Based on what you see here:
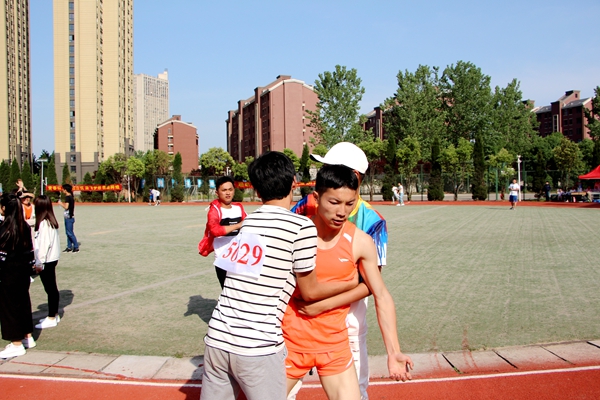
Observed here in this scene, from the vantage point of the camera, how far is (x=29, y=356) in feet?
15.7

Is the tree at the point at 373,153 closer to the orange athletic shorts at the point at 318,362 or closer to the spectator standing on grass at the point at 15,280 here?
the spectator standing on grass at the point at 15,280

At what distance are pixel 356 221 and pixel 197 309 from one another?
4.04m

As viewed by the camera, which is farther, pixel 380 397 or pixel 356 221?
pixel 380 397

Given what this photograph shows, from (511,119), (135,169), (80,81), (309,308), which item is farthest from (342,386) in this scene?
(80,81)

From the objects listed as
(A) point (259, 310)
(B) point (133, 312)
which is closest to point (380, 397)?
(A) point (259, 310)

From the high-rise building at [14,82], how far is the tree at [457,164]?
3016 inches

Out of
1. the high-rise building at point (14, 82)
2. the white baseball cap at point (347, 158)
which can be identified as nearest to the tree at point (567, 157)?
the white baseball cap at point (347, 158)

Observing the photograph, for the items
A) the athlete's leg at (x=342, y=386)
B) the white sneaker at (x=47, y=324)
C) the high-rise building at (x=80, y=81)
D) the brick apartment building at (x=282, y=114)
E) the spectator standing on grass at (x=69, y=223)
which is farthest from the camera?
the brick apartment building at (x=282, y=114)

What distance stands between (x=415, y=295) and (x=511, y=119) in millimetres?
65701

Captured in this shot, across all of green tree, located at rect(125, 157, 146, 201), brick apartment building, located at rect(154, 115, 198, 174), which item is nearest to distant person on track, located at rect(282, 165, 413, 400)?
green tree, located at rect(125, 157, 146, 201)

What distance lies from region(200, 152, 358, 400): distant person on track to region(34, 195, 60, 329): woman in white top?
4243mm

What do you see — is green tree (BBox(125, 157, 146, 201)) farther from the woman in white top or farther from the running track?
the running track

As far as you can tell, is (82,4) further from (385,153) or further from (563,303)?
(563,303)

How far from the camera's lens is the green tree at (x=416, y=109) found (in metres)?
59.8
